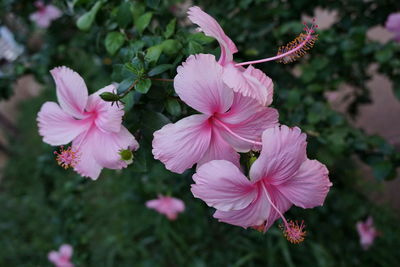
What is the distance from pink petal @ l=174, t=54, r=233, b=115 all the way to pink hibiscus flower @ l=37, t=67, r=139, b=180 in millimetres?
119

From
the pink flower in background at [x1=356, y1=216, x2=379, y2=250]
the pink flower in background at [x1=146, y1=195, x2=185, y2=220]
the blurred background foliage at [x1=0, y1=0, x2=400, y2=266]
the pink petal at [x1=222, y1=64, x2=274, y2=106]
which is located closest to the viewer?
the pink petal at [x1=222, y1=64, x2=274, y2=106]

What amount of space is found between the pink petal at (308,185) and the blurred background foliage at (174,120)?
0.14 metres

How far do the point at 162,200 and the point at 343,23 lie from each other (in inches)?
35.7

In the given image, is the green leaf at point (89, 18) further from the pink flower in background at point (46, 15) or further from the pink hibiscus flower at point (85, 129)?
the pink flower in background at point (46, 15)

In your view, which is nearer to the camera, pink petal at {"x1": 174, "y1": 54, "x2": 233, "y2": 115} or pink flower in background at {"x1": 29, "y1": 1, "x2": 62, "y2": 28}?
pink petal at {"x1": 174, "y1": 54, "x2": 233, "y2": 115}

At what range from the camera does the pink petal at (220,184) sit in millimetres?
495

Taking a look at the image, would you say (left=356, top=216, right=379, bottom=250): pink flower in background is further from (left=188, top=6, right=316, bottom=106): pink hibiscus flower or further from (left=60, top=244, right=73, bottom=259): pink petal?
(left=188, top=6, right=316, bottom=106): pink hibiscus flower

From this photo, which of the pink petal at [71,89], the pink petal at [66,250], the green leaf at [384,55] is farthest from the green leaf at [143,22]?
the pink petal at [66,250]

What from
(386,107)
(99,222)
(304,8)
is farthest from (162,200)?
(386,107)

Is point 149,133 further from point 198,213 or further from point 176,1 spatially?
point 198,213

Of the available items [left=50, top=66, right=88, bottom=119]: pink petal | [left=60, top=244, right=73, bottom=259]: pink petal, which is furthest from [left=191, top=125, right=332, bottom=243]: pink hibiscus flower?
[left=60, top=244, right=73, bottom=259]: pink petal

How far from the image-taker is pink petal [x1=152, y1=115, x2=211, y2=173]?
1.69ft

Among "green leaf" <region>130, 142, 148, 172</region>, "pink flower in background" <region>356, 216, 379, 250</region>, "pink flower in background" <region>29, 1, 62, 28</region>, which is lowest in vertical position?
"pink flower in background" <region>356, 216, 379, 250</region>

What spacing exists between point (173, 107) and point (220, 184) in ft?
0.55
